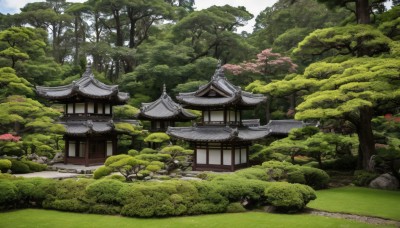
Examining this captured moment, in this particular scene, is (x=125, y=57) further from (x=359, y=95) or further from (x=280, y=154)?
(x=359, y=95)

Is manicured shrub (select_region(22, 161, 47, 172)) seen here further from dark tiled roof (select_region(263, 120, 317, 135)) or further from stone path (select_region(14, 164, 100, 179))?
dark tiled roof (select_region(263, 120, 317, 135))

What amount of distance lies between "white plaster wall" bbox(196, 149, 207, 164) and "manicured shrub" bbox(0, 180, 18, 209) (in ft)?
45.6

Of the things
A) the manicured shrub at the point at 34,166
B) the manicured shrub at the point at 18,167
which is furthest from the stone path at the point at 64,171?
the manicured shrub at the point at 34,166

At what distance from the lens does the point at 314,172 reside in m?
22.2

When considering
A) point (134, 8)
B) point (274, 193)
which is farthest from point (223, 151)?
point (134, 8)

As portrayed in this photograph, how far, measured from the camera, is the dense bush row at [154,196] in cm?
1584

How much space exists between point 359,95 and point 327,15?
116ft

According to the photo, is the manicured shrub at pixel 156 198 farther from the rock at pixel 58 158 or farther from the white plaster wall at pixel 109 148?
the rock at pixel 58 158

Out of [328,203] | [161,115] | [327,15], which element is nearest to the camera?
[328,203]

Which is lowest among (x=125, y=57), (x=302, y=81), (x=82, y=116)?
(x=82, y=116)

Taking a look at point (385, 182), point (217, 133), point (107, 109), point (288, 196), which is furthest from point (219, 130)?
point (107, 109)

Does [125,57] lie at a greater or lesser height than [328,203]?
greater

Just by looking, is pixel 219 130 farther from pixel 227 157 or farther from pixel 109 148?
pixel 109 148

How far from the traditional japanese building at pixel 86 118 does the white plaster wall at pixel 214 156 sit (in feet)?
32.4
